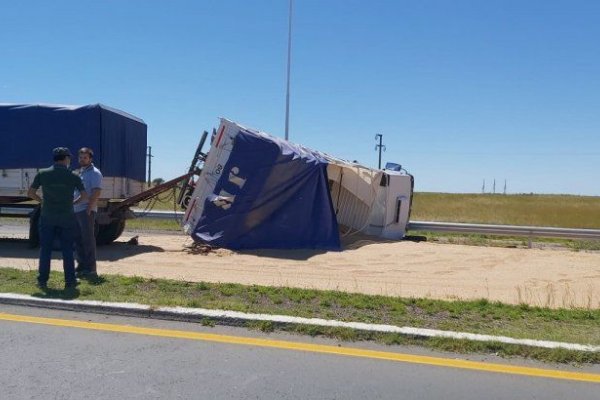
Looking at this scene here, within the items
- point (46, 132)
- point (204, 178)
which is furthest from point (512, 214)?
point (46, 132)

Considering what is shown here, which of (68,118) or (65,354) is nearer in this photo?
(65,354)

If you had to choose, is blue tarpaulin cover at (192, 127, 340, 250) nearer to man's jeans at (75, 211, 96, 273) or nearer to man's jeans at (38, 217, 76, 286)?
man's jeans at (75, 211, 96, 273)

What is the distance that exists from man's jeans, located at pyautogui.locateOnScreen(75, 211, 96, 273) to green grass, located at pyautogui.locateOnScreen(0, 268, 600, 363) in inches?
22.1

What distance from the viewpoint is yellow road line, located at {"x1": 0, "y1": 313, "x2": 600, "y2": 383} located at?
5.21 meters

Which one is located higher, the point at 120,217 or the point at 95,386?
the point at 120,217

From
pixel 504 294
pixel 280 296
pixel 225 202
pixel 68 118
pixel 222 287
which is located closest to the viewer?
pixel 280 296

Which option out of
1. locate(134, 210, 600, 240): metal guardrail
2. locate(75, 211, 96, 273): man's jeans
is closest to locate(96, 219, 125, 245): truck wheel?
locate(134, 210, 600, 240): metal guardrail

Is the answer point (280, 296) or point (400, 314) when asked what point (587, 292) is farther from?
point (280, 296)

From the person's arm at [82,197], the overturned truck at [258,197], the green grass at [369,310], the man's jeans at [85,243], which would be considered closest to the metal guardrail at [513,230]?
the overturned truck at [258,197]

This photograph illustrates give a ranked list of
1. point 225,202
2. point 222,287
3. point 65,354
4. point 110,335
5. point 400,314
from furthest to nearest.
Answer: point 225,202 < point 222,287 < point 400,314 < point 110,335 < point 65,354

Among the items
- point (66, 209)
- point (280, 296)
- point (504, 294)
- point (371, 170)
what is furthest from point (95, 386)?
point (371, 170)

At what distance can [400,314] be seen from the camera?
7008 millimetres

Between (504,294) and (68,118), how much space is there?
31.6 feet

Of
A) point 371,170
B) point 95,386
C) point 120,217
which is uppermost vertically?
point 371,170
